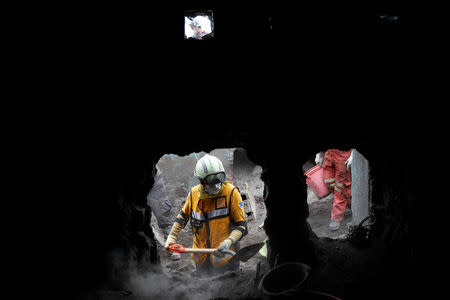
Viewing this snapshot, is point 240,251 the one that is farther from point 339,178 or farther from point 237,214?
point 339,178

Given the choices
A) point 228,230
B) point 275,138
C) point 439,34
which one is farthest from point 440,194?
point 228,230

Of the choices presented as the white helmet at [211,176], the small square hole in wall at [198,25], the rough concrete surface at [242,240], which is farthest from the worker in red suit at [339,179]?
the small square hole in wall at [198,25]

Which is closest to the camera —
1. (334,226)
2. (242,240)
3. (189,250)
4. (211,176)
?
(189,250)

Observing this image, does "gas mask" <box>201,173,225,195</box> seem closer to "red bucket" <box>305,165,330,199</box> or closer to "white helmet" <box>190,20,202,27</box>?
"white helmet" <box>190,20,202,27</box>

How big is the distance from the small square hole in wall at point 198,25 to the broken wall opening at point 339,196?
3.22 meters

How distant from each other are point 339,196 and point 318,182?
914mm

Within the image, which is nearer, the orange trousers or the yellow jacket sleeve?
the yellow jacket sleeve

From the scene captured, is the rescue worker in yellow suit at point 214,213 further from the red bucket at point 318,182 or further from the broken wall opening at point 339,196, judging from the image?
the red bucket at point 318,182

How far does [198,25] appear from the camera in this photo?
7.57 ft

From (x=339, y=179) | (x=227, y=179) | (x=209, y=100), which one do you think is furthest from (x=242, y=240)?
(x=209, y=100)

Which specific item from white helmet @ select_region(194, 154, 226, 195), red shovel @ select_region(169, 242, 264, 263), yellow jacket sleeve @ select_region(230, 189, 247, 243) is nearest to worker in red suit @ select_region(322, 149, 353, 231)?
yellow jacket sleeve @ select_region(230, 189, 247, 243)

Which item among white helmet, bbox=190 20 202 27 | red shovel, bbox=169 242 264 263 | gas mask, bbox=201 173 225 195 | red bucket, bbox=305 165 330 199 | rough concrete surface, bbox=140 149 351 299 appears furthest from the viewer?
red bucket, bbox=305 165 330 199

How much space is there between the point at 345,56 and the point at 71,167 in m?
2.36

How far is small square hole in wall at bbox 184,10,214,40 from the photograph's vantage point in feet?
7.13
